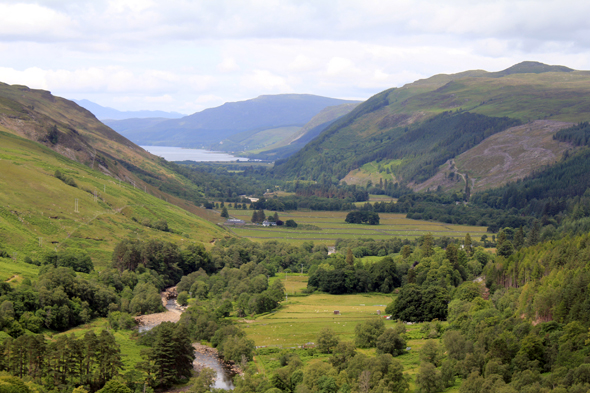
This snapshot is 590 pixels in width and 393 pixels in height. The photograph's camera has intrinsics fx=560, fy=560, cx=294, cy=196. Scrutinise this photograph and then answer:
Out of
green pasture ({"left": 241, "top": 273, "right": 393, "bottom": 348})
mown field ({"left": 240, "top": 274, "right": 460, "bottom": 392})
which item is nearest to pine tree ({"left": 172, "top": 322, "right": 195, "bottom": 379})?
mown field ({"left": 240, "top": 274, "right": 460, "bottom": 392})

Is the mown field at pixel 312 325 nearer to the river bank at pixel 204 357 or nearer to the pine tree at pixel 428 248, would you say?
the river bank at pixel 204 357

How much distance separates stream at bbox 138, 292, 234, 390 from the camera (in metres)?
73.2

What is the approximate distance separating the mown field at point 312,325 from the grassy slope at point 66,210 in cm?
4188

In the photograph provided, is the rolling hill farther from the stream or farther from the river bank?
the stream

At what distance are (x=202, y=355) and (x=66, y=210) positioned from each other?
68.5 meters

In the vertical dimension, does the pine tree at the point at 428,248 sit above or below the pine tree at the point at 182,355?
above

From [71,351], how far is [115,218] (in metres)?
83.6

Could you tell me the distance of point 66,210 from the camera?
5266 inches

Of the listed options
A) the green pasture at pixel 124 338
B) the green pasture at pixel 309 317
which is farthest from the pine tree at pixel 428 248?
the green pasture at pixel 124 338

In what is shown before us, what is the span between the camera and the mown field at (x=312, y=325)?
77000mm

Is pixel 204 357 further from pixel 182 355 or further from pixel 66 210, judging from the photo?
pixel 66 210

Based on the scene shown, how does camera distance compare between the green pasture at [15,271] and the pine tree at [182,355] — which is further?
the green pasture at [15,271]

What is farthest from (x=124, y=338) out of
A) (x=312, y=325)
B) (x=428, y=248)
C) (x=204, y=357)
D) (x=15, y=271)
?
(x=428, y=248)

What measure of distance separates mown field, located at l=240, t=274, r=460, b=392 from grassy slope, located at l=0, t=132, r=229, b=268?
41.9 m
